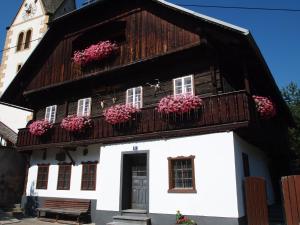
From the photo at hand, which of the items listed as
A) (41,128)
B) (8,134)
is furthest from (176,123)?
(8,134)

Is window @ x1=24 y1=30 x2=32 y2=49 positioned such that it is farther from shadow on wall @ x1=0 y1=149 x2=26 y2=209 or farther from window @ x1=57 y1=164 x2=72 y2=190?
window @ x1=57 y1=164 x2=72 y2=190

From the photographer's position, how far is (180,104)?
38.5 ft

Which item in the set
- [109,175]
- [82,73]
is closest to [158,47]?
[82,73]

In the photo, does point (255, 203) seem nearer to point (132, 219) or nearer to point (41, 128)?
point (132, 219)

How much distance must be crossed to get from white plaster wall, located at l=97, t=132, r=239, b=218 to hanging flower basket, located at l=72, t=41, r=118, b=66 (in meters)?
5.11

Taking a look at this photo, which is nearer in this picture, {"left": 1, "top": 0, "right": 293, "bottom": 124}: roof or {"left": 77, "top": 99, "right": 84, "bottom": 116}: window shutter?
{"left": 1, "top": 0, "right": 293, "bottom": 124}: roof

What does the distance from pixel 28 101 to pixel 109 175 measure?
9.61 meters

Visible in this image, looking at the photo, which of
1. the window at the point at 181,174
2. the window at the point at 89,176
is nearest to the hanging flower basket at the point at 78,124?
the window at the point at 89,176

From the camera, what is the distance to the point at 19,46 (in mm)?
28422

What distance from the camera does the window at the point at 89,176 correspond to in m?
14.7

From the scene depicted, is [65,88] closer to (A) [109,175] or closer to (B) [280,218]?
(A) [109,175]

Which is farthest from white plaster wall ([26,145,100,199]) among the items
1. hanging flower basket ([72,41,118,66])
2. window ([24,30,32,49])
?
window ([24,30,32,49])

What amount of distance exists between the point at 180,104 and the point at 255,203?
4.61m

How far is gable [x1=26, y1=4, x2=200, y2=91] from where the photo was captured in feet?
44.1
